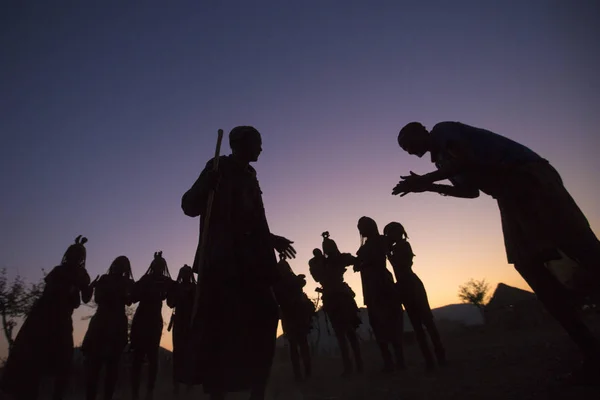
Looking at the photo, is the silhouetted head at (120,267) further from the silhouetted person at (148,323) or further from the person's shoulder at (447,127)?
the person's shoulder at (447,127)

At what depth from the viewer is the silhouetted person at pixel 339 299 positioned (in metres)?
7.12

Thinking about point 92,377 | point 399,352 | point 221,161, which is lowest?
Result: point 399,352

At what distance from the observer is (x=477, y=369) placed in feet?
15.3

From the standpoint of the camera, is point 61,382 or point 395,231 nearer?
point 61,382

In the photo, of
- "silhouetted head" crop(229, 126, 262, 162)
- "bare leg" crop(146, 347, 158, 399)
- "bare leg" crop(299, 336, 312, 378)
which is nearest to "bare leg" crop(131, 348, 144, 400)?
"bare leg" crop(146, 347, 158, 399)

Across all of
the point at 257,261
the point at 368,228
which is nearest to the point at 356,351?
the point at 368,228

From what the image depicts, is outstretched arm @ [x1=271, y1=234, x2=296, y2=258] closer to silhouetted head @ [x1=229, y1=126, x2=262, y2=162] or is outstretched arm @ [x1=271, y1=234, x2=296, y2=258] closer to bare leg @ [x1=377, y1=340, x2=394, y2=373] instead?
silhouetted head @ [x1=229, y1=126, x2=262, y2=162]

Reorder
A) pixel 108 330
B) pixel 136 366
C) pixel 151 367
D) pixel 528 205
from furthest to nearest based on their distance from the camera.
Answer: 1. pixel 151 367
2. pixel 136 366
3. pixel 108 330
4. pixel 528 205

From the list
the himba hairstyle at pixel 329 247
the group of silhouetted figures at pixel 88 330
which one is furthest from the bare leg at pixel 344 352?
the group of silhouetted figures at pixel 88 330

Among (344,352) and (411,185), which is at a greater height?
(411,185)

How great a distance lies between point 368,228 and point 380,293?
119 centimetres

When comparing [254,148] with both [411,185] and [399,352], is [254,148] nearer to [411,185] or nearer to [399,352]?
[411,185]

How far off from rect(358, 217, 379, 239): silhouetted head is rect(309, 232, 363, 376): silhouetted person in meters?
1.16

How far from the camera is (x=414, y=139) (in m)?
3.73
